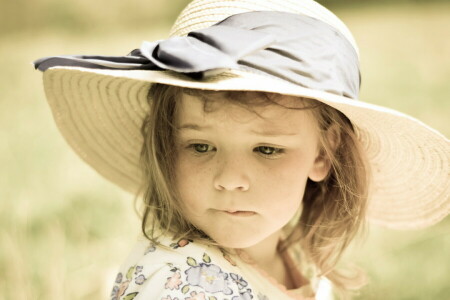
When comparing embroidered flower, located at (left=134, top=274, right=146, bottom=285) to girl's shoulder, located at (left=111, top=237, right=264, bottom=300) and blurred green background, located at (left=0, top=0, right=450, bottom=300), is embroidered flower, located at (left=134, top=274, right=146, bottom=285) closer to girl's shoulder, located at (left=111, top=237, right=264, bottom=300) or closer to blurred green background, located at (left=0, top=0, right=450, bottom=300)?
girl's shoulder, located at (left=111, top=237, right=264, bottom=300)

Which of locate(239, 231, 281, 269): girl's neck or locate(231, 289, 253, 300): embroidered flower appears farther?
locate(239, 231, 281, 269): girl's neck

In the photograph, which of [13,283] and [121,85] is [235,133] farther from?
[13,283]

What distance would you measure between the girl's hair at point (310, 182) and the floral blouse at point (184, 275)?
0.16ft

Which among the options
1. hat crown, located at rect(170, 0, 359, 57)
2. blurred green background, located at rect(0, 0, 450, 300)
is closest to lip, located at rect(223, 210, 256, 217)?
hat crown, located at rect(170, 0, 359, 57)

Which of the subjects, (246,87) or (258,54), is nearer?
(246,87)

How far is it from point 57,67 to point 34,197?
1.68m

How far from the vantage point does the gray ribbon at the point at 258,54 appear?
1.31m

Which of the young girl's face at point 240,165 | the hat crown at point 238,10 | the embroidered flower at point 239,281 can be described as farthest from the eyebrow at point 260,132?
the embroidered flower at point 239,281

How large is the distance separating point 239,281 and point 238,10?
69 cm

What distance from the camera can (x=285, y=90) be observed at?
133cm

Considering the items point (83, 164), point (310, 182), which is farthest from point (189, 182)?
point (83, 164)

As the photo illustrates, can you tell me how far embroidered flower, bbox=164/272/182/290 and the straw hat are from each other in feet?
1.51

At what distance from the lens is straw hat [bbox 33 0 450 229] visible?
1377 mm

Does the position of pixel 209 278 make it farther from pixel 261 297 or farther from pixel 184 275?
pixel 261 297
